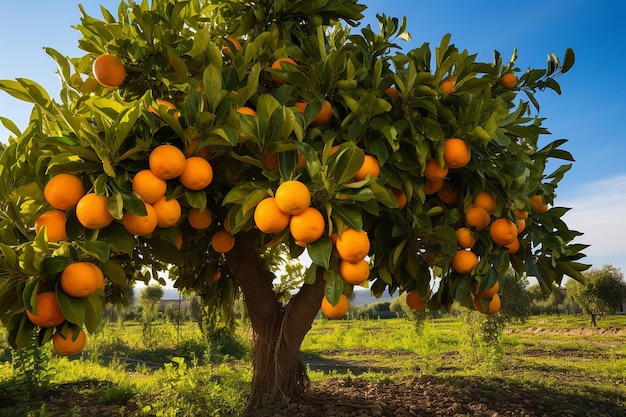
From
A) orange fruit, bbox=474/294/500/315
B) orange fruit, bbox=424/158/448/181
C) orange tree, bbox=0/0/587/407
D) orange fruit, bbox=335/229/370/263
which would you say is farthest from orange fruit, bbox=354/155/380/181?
orange fruit, bbox=474/294/500/315

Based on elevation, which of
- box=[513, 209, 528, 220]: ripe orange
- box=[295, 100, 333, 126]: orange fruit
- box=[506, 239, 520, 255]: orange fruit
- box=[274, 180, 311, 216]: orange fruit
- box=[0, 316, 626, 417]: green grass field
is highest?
box=[295, 100, 333, 126]: orange fruit

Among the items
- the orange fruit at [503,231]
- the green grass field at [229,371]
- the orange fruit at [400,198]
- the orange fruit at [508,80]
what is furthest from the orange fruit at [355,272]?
the green grass field at [229,371]

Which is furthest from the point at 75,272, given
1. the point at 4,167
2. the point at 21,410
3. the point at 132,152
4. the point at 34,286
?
the point at 21,410

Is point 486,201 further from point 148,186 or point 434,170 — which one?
point 148,186

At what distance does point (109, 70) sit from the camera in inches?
88.4

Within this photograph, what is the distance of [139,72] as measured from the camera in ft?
7.90

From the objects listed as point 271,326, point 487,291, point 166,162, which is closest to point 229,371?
point 271,326

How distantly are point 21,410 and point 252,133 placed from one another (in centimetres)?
458

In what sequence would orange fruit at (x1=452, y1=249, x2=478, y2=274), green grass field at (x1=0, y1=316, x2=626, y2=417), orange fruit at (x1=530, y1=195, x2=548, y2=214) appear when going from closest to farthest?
orange fruit at (x1=452, y1=249, x2=478, y2=274), orange fruit at (x1=530, y1=195, x2=548, y2=214), green grass field at (x1=0, y1=316, x2=626, y2=417)

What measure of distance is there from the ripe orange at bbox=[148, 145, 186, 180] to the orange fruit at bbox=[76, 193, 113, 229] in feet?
0.76

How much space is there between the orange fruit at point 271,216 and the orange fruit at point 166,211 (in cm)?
41

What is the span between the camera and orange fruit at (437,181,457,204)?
2604 millimetres

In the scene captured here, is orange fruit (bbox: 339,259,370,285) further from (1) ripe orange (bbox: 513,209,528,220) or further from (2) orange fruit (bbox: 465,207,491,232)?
(1) ripe orange (bbox: 513,209,528,220)

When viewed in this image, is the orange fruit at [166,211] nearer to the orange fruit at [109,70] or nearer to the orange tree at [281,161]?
the orange tree at [281,161]
